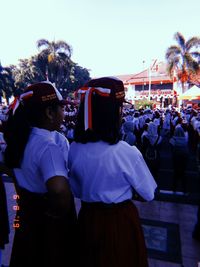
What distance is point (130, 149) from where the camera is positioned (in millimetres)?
1586

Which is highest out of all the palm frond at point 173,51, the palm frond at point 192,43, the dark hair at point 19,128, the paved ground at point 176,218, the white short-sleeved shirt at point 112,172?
the palm frond at point 192,43

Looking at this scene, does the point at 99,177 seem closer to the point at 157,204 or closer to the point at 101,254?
the point at 101,254

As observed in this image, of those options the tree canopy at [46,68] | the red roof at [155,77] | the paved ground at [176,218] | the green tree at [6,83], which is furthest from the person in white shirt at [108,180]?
the red roof at [155,77]

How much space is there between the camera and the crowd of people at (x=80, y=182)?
1.55 metres

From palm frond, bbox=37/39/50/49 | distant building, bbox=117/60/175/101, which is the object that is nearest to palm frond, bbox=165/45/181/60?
distant building, bbox=117/60/175/101

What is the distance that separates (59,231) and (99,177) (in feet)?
1.44

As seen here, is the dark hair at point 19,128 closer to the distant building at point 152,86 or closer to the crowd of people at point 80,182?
the crowd of people at point 80,182

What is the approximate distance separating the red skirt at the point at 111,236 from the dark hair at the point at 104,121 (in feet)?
1.37

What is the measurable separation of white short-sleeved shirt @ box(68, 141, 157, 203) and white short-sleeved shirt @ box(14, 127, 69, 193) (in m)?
0.15

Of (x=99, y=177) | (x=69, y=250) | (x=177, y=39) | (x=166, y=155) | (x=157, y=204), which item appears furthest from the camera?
(x=177, y=39)

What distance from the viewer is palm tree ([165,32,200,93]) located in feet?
85.3

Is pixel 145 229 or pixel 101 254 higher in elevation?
pixel 101 254

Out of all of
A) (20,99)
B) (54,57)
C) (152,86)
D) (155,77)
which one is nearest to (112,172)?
(20,99)

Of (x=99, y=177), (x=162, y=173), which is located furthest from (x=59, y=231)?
(x=162, y=173)
